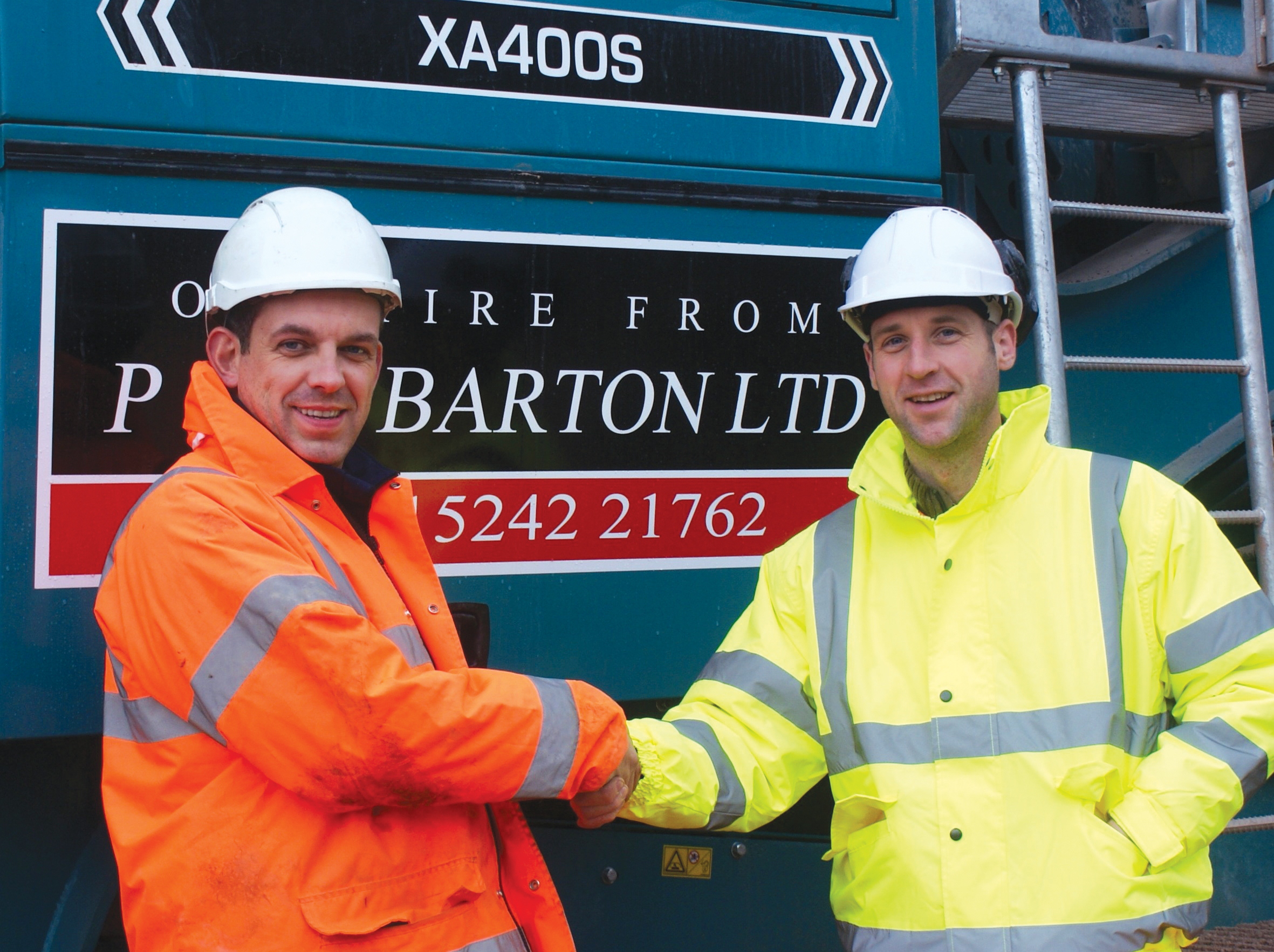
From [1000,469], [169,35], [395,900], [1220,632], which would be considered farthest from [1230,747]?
[169,35]

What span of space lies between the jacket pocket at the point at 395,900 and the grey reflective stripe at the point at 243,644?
10.9 inches

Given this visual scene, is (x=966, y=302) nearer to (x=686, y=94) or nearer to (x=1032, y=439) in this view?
(x=1032, y=439)

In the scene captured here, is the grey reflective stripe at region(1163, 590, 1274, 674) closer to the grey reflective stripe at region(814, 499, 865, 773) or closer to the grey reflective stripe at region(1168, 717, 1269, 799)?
the grey reflective stripe at region(1168, 717, 1269, 799)

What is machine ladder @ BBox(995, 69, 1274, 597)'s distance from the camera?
2508mm

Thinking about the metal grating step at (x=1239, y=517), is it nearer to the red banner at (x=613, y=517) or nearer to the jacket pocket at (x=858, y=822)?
the red banner at (x=613, y=517)

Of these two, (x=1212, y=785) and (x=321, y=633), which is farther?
(x=1212, y=785)

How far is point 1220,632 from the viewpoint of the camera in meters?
1.62

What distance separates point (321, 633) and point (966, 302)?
1.20 m

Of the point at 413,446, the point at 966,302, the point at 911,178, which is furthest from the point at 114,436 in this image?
the point at 911,178

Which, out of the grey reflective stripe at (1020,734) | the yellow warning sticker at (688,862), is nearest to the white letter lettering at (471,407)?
the grey reflective stripe at (1020,734)

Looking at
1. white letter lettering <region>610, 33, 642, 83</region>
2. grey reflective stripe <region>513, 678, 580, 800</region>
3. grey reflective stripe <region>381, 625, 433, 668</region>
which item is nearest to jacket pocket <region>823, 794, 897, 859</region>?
grey reflective stripe <region>513, 678, 580, 800</region>

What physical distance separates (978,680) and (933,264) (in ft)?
2.31

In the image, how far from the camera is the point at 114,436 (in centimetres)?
192

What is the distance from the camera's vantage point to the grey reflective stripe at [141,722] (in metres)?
1.46
